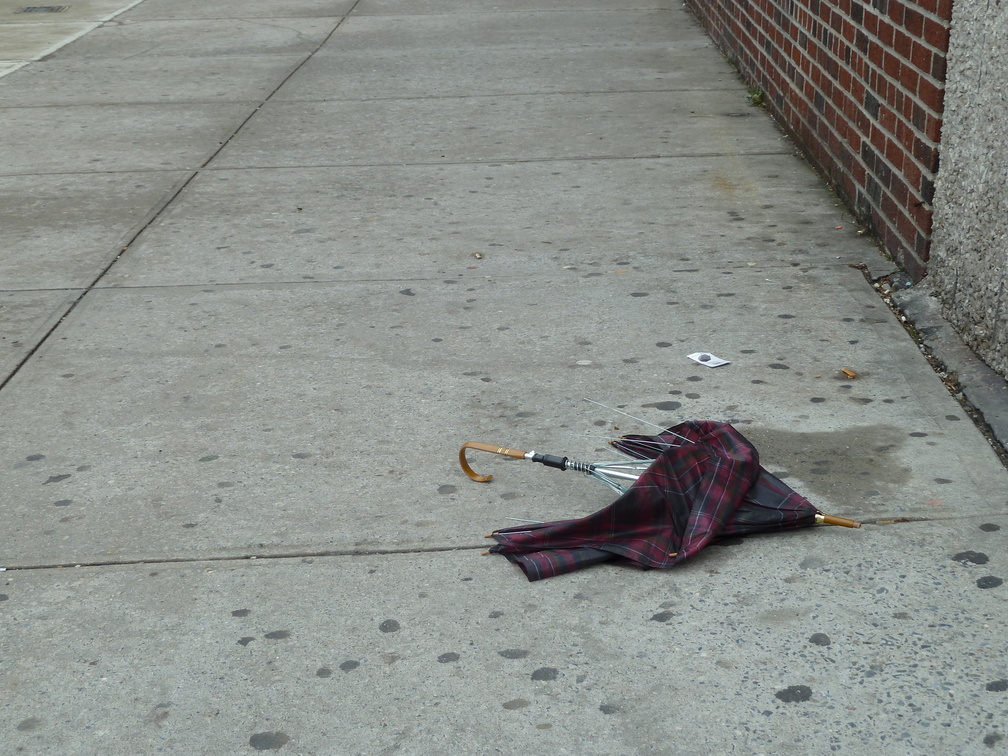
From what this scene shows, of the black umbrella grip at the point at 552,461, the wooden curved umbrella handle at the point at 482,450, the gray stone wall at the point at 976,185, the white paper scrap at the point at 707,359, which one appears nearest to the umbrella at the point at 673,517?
the black umbrella grip at the point at 552,461

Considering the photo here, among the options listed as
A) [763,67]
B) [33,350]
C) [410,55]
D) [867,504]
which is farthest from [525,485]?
[410,55]

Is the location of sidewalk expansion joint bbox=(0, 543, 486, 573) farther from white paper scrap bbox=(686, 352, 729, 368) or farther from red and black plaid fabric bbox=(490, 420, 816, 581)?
white paper scrap bbox=(686, 352, 729, 368)

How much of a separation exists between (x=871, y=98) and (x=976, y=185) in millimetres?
1276

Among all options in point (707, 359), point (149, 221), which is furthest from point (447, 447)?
point (149, 221)

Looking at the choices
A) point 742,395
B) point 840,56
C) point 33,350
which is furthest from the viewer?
point 840,56

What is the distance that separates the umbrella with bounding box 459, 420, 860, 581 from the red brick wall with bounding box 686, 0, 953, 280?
1.67 metres

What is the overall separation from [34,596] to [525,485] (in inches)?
49.7

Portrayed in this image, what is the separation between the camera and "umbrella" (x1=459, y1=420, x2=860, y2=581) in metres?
2.86

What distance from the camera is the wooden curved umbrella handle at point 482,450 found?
10.4ft

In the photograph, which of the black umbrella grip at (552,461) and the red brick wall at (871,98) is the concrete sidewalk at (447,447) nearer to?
the black umbrella grip at (552,461)

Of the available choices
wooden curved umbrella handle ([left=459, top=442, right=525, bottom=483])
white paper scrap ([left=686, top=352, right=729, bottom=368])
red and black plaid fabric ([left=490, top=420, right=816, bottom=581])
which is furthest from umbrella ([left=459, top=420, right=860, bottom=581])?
white paper scrap ([left=686, top=352, right=729, bottom=368])

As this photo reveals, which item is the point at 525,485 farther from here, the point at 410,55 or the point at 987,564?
the point at 410,55

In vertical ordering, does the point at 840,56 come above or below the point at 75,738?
above

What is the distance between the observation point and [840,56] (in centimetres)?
535
